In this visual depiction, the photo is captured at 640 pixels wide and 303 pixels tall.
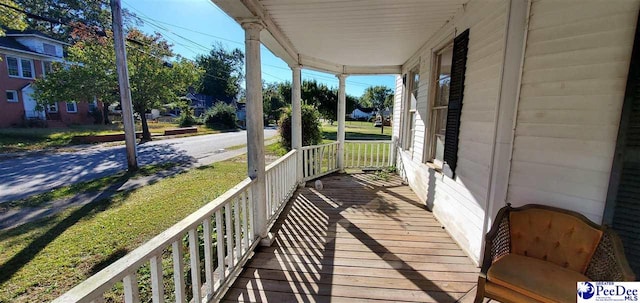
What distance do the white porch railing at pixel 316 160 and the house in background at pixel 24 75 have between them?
1491cm

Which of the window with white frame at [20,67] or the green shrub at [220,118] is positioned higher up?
the window with white frame at [20,67]

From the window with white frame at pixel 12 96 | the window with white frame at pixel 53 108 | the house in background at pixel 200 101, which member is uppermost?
the house in background at pixel 200 101

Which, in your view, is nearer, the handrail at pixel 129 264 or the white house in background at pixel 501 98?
the handrail at pixel 129 264

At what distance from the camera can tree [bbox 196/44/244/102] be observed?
32.8m

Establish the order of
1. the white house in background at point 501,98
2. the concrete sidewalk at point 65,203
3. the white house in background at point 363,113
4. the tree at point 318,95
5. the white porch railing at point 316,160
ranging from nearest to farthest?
1. the white house in background at point 501,98
2. the concrete sidewalk at point 65,203
3. the white porch railing at point 316,160
4. the tree at point 318,95
5. the white house in background at point 363,113

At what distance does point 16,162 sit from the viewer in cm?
743

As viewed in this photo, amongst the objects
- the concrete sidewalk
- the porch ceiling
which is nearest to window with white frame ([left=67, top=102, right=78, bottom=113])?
the concrete sidewalk

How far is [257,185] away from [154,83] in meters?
11.2

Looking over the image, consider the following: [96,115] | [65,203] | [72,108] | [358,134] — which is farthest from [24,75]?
[358,134]

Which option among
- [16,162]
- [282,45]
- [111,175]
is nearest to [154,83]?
[16,162]

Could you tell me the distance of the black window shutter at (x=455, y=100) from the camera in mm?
2750

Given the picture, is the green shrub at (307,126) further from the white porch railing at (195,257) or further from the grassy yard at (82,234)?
the white porch railing at (195,257)

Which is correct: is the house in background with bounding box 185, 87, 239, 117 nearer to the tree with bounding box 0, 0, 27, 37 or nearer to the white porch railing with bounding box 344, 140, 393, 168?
the tree with bounding box 0, 0, 27, 37

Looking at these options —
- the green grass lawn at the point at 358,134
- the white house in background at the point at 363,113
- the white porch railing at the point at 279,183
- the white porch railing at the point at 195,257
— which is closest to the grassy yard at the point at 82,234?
the white porch railing at the point at 195,257
